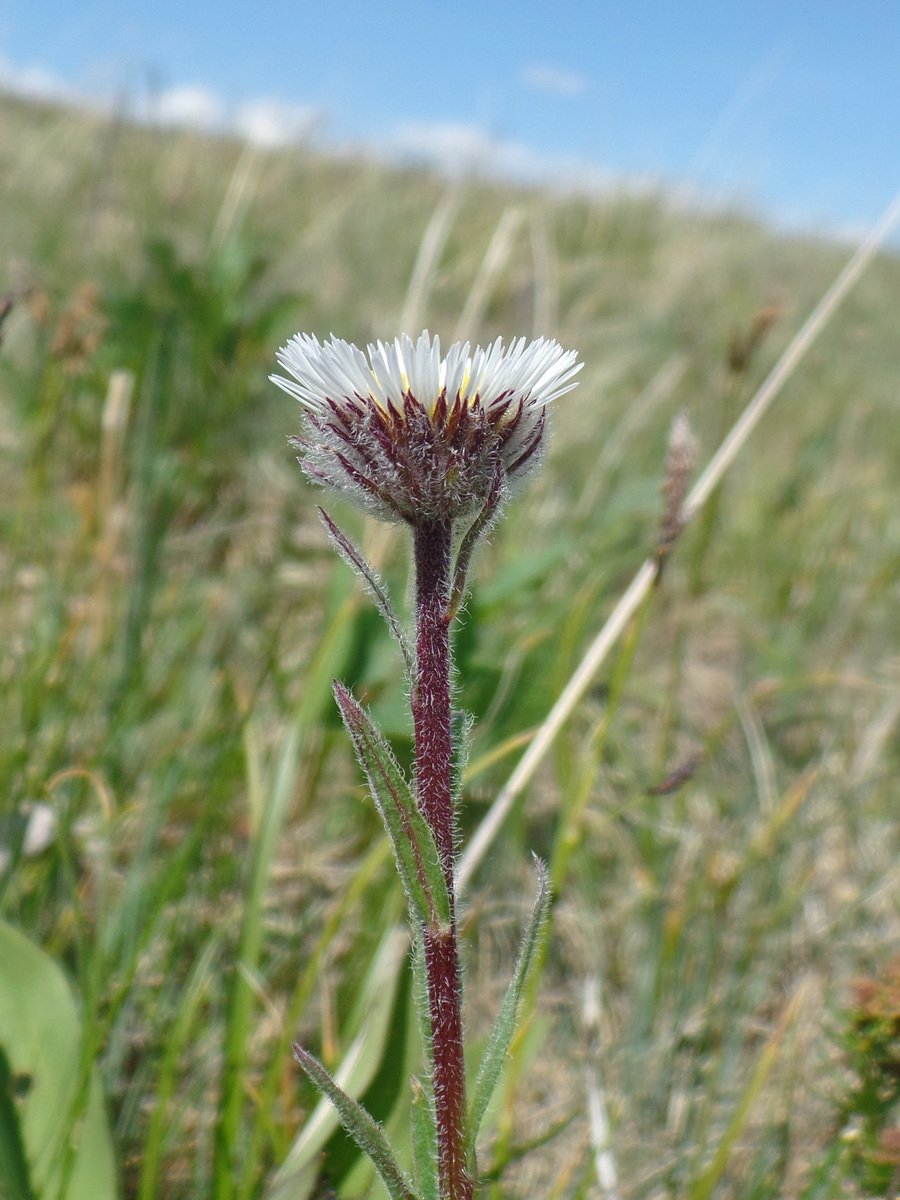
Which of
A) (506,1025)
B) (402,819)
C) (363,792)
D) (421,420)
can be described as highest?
(421,420)

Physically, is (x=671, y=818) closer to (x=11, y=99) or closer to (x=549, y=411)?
(x=549, y=411)

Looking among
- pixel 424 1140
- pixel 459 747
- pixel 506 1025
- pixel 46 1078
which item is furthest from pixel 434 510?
pixel 46 1078

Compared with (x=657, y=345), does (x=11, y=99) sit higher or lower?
higher

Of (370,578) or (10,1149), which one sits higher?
(370,578)

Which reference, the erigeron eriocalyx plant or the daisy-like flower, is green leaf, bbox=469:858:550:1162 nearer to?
the erigeron eriocalyx plant

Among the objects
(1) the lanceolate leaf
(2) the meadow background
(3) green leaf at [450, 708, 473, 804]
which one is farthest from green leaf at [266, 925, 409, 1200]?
(1) the lanceolate leaf

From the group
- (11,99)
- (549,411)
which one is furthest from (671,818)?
(11,99)

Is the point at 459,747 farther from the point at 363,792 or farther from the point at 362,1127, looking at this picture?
the point at 363,792
